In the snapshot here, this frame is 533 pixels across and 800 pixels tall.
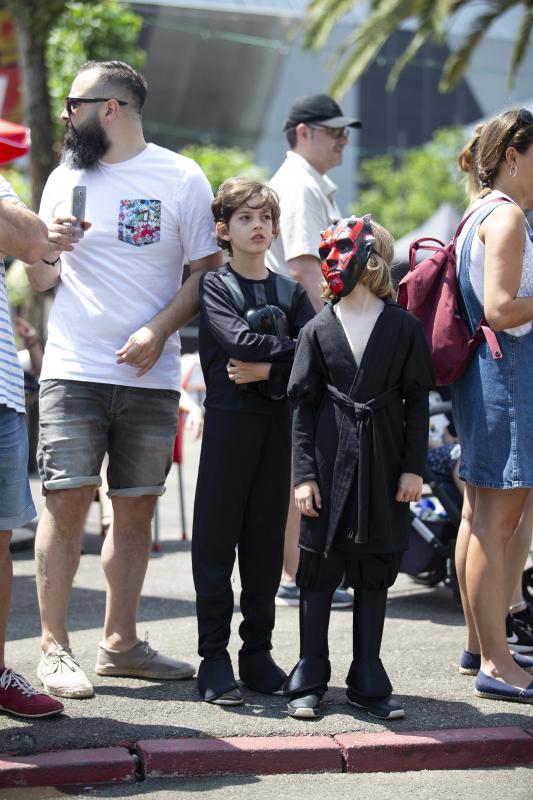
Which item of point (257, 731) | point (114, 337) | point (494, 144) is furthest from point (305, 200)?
point (257, 731)

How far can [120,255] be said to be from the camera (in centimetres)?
467

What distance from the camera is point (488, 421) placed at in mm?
4508

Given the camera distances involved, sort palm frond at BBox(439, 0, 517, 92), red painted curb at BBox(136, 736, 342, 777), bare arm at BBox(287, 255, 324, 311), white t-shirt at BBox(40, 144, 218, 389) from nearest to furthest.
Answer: red painted curb at BBox(136, 736, 342, 777)
white t-shirt at BBox(40, 144, 218, 389)
bare arm at BBox(287, 255, 324, 311)
palm frond at BBox(439, 0, 517, 92)

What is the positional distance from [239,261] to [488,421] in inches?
43.4

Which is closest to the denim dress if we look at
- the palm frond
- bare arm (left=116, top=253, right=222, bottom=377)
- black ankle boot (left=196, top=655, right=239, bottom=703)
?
bare arm (left=116, top=253, right=222, bottom=377)

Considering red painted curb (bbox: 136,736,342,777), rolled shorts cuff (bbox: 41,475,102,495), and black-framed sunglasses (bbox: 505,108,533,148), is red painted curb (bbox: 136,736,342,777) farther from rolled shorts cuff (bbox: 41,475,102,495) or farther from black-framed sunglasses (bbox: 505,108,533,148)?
black-framed sunglasses (bbox: 505,108,533,148)

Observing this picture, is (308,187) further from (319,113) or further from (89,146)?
(89,146)

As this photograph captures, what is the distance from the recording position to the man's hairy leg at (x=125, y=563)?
4816 mm

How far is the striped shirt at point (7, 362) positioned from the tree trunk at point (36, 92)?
11.1 m


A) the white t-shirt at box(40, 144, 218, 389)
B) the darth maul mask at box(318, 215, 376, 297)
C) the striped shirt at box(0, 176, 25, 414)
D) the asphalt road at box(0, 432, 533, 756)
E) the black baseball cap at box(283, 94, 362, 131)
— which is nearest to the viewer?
the striped shirt at box(0, 176, 25, 414)

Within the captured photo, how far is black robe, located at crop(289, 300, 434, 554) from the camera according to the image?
4.22 m

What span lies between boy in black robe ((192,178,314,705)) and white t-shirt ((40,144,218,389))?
0.64 ft

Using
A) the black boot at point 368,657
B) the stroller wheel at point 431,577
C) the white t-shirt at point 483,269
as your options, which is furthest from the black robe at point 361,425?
the stroller wheel at point 431,577

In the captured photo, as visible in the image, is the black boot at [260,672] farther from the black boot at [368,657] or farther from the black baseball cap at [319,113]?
the black baseball cap at [319,113]
